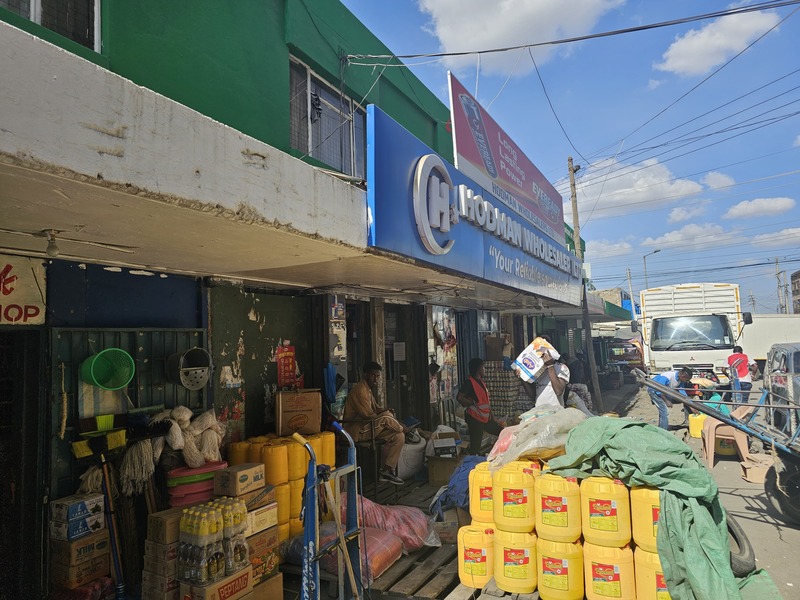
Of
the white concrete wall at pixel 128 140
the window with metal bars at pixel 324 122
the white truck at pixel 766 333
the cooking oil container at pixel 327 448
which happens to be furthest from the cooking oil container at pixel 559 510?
the white truck at pixel 766 333

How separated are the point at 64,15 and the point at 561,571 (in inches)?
237

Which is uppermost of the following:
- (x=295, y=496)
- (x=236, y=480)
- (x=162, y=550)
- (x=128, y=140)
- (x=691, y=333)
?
(x=128, y=140)

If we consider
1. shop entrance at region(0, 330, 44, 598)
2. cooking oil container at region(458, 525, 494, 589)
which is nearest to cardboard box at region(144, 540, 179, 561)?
shop entrance at region(0, 330, 44, 598)

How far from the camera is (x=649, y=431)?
13.5ft

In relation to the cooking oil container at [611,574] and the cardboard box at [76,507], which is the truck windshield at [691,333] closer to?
the cooking oil container at [611,574]

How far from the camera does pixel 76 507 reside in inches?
146

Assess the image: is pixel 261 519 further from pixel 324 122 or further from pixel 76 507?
pixel 324 122

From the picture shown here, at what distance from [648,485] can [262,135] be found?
212 inches

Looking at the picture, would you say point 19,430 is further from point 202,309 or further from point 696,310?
point 696,310

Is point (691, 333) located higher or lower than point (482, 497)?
higher

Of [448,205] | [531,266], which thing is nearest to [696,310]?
[531,266]

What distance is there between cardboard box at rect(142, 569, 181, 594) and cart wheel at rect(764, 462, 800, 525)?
6.40 m

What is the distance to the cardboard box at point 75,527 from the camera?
11.9ft

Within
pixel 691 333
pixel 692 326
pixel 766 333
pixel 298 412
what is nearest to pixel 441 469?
pixel 298 412
